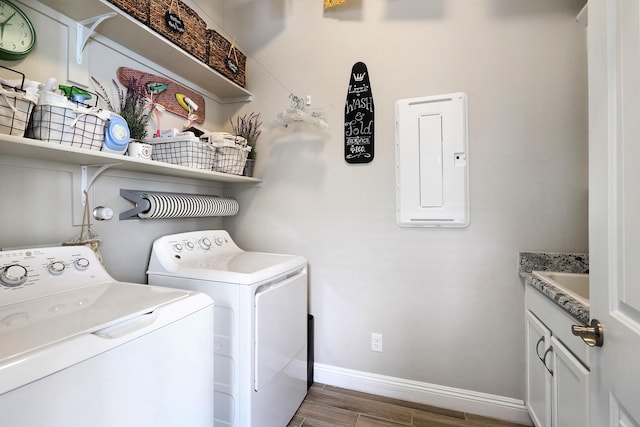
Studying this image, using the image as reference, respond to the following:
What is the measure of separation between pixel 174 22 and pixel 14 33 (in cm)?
68

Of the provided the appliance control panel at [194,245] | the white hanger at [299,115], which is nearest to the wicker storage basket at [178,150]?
the appliance control panel at [194,245]

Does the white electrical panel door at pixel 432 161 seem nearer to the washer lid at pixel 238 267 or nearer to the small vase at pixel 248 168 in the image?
the washer lid at pixel 238 267

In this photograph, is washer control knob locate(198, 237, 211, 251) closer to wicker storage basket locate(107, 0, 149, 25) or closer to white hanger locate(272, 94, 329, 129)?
white hanger locate(272, 94, 329, 129)

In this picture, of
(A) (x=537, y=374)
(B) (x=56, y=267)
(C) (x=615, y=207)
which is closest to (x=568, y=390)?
(A) (x=537, y=374)

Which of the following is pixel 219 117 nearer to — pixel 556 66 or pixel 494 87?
pixel 494 87

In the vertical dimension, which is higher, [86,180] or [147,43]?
[147,43]

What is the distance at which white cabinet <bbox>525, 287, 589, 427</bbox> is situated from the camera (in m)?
1.00

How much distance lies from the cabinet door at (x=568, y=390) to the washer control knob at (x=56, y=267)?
1.93m

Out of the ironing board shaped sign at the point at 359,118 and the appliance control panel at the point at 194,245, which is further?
the ironing board shaped sign at the point at 359,118

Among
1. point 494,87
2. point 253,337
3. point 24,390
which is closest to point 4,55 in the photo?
point 24,390

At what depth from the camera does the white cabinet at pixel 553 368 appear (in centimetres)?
100

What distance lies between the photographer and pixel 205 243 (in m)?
1.83

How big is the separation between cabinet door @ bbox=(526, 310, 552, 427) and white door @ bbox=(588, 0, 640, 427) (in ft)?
2.17

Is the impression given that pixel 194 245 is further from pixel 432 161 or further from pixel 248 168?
pixel 432 161
